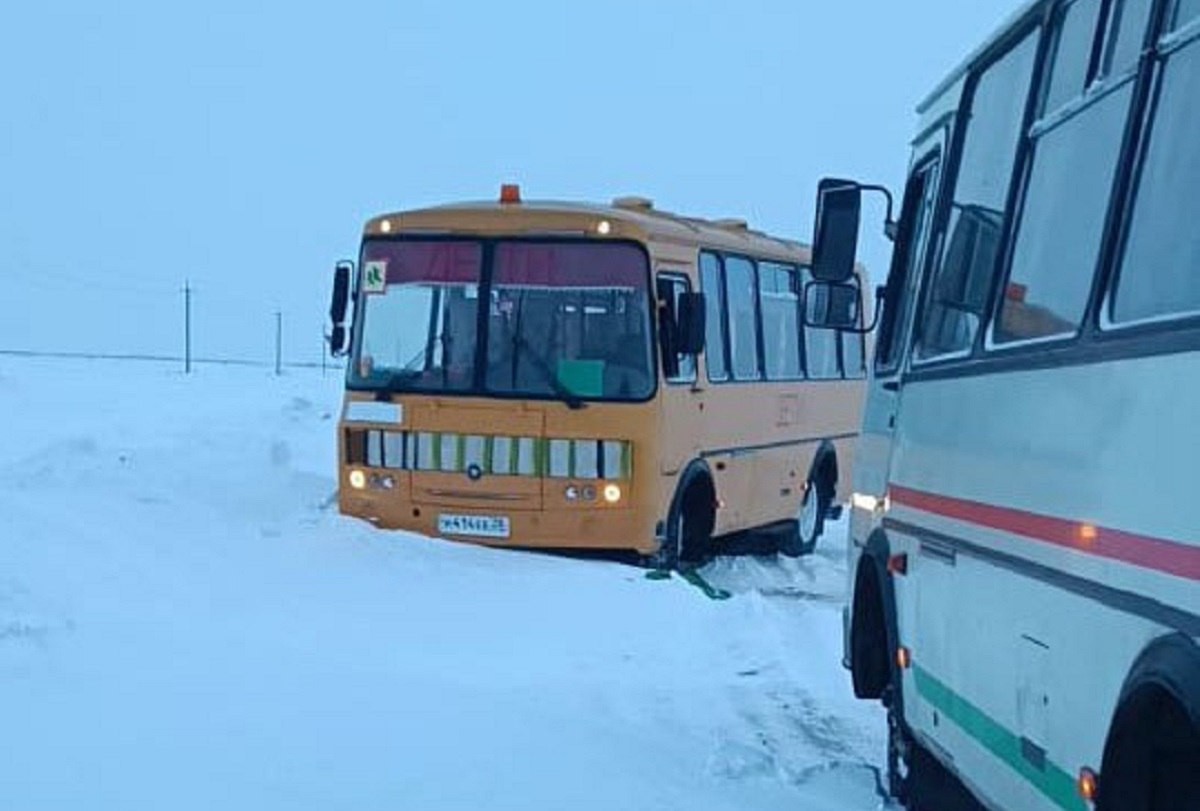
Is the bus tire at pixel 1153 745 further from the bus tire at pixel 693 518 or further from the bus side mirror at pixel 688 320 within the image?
the bus tire at pixel 693 518

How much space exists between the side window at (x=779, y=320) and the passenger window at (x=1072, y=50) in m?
11.1

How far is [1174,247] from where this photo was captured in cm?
361

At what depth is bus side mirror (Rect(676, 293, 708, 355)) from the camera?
42.7ft

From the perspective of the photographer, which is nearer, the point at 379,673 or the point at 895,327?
the point at 895,327

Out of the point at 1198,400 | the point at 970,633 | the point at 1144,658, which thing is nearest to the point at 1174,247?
the point at 1198,400

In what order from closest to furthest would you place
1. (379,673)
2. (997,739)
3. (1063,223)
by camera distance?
(1063,223) < (997,739) < (379,673)

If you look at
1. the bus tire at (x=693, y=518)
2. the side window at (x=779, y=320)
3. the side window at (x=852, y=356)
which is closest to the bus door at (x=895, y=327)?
the bus tire at (x=693, y=518)

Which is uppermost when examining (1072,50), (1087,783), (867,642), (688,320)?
(1072,50)

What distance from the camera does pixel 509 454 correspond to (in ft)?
42.1

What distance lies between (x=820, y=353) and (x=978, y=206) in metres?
12.1

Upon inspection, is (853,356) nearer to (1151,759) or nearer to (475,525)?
(475,525)

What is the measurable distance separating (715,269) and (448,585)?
433cm

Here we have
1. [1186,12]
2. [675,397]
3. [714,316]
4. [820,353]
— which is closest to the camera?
[1186,12]

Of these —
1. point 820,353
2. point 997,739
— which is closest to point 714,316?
point 820,353
